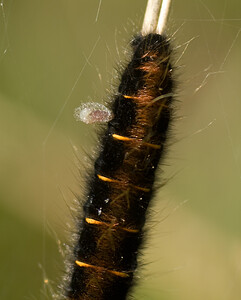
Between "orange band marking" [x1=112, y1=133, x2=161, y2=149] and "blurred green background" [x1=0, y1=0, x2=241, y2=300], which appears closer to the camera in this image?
"orange band marking" [x1=112, y1=133, x2=161, y2=149]

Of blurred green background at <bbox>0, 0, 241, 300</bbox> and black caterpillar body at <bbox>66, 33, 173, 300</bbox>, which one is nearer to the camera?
black caterpillar body at <bbox>66, 33, 173, 300</bbox>

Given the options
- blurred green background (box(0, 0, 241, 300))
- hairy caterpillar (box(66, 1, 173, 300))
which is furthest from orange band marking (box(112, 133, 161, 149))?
blurred green background (box(0, 0, 241, 300))

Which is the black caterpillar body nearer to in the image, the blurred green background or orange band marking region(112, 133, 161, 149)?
orange band marking region(112, 133, 161, 149)

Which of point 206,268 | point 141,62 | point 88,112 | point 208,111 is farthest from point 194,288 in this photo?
point 141,62

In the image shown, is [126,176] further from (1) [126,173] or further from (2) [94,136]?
(2) [94,136]

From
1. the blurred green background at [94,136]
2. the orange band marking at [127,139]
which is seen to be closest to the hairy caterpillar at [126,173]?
the orange band marking at [127,139]

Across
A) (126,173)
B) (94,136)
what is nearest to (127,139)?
(126,173)
